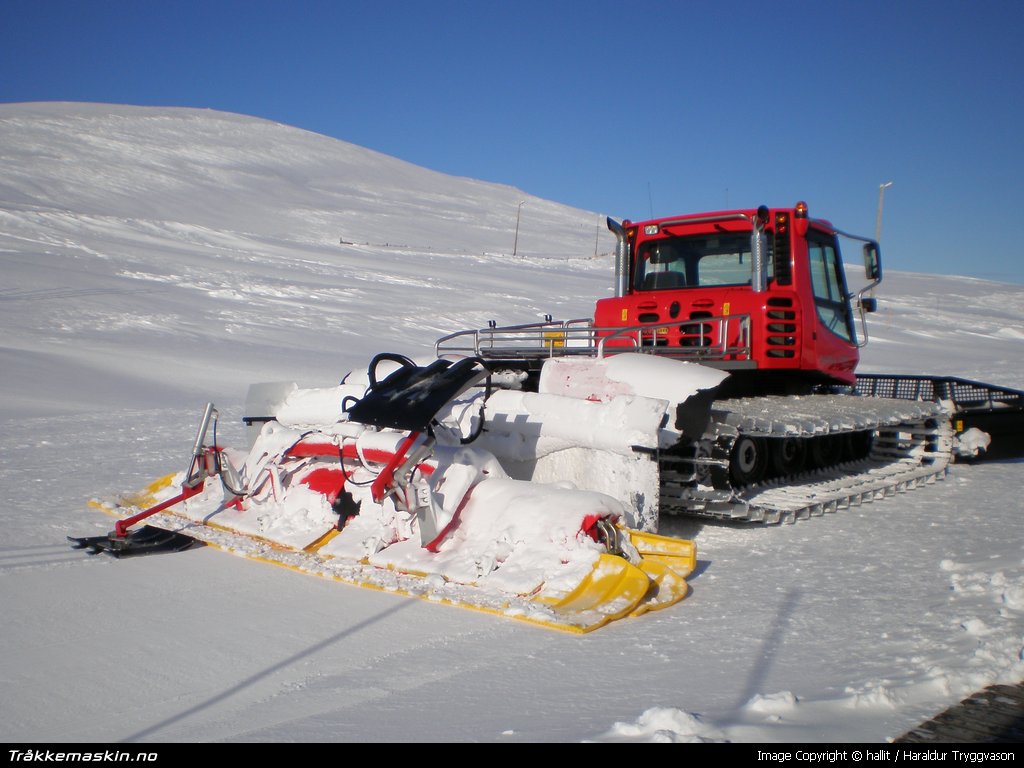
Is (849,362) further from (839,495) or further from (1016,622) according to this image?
(1016,622)

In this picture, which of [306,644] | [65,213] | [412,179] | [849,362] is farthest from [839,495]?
[412,179]

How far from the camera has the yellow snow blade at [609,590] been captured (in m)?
4.18

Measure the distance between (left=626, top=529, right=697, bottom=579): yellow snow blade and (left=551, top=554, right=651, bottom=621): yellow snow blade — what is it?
32 centimetres

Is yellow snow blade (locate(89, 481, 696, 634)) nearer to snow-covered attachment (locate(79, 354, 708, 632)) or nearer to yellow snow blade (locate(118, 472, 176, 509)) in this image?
snow-covered attachment (locate(79, 354, 708, 632))

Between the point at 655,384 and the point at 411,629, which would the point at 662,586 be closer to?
the point at 411,629

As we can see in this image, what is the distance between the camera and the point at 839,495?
6680 mm

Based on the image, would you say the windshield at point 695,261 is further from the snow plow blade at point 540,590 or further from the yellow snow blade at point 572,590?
the snow plow blade at point 540,590

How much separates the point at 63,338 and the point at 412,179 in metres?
63.2

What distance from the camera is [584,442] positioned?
5480 millimetres

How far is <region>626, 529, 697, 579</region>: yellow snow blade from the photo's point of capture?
4633 mm

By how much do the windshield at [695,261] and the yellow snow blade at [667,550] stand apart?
3504mm

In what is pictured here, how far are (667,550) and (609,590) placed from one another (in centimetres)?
→ 57

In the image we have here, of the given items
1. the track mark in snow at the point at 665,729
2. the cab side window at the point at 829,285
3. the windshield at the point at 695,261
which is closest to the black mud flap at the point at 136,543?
the track mark in snow at the point at 665,729

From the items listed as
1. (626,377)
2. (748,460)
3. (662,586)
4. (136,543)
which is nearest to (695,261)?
(748,460)
